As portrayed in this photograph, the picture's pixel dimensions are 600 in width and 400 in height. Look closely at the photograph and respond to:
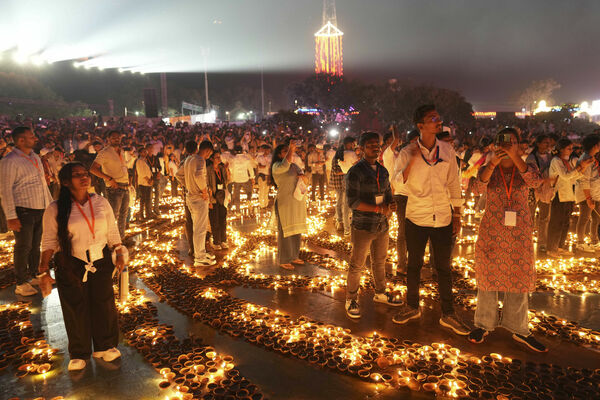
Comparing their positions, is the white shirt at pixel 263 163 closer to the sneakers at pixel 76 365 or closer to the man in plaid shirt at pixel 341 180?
the man in plaid shirt at pixel 341 180

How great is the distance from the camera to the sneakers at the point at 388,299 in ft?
15.2

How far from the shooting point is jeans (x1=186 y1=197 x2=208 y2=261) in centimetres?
606

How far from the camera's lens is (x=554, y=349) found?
3.63 metres

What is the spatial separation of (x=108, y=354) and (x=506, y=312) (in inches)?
145

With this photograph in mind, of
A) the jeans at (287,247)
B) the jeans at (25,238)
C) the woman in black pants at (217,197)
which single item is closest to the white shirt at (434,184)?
the jeans at (287,247)

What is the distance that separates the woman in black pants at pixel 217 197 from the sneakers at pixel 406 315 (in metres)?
3.63

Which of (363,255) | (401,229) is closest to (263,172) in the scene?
(401,229)

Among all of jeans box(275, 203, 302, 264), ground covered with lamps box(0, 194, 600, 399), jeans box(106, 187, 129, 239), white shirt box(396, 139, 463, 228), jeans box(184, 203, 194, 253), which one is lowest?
ground covered with lamps box(0, 194, 600, 399)

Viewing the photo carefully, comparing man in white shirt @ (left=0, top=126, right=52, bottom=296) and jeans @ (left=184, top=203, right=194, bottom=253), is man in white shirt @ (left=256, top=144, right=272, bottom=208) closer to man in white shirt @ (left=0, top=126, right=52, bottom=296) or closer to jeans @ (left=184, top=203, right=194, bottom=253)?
jeans @ (left=184, top=203, right=194, bottom=253)

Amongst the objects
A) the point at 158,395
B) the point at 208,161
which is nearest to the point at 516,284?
the point at 158,395

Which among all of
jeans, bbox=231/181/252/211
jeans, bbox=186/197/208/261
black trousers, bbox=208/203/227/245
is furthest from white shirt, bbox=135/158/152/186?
jeans, bbox=186/197/208/261

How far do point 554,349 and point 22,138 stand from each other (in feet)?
20.4

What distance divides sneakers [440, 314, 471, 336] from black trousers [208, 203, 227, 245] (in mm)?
4214

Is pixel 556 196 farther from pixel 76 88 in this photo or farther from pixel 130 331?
pixel 76 88
